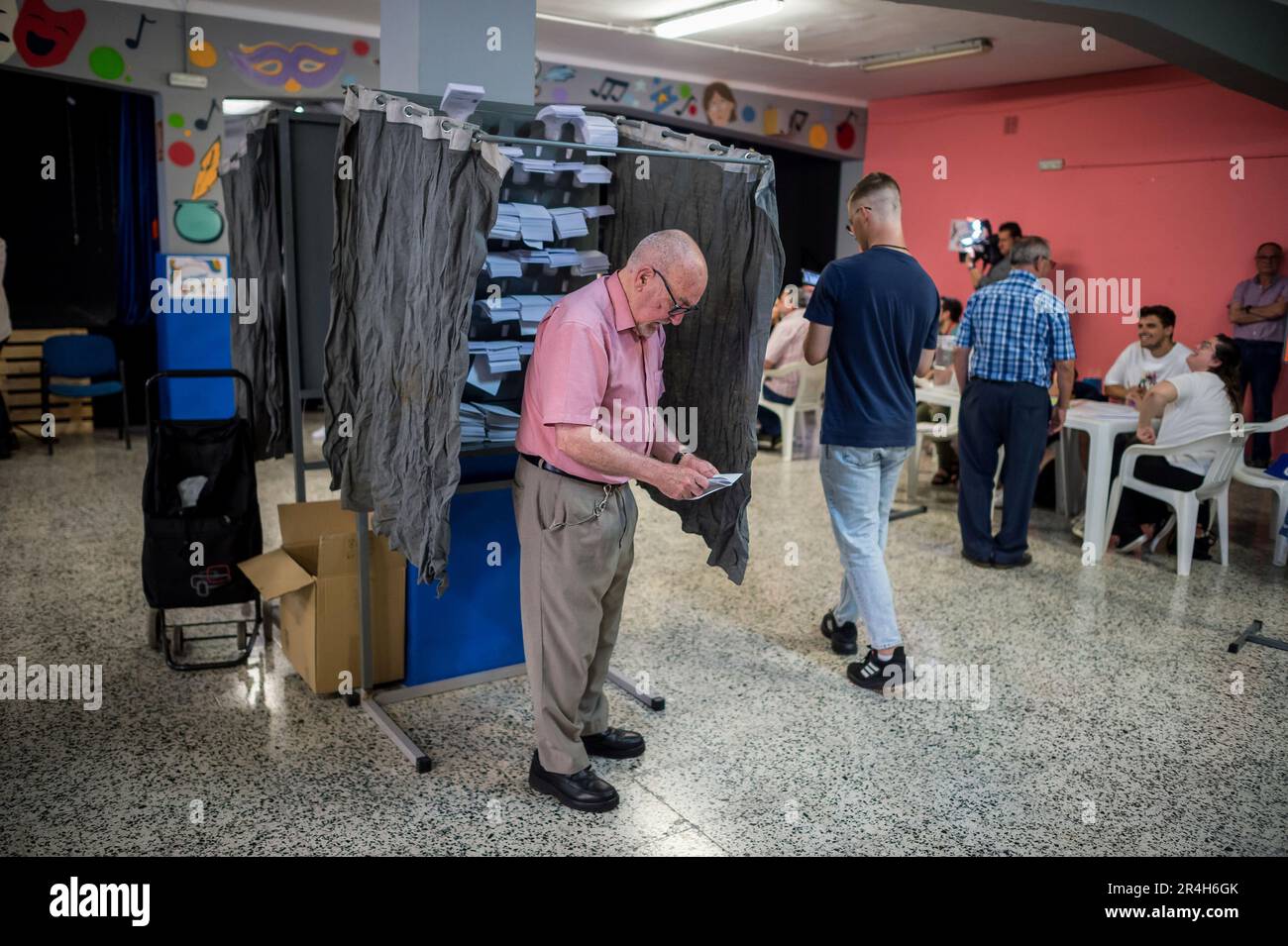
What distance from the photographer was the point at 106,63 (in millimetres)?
7344

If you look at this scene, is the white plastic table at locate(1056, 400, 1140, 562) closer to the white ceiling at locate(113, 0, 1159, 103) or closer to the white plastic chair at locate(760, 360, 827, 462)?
the white plastic chair at locate(760, 360, 827, 462)

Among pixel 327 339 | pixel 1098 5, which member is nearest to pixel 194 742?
pixel 327 339

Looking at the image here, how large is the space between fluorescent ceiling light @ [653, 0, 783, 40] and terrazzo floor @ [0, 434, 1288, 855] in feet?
14.8

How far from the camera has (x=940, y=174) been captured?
419 inches

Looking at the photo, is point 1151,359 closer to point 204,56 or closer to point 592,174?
point 592,174

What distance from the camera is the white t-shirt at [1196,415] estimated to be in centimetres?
502

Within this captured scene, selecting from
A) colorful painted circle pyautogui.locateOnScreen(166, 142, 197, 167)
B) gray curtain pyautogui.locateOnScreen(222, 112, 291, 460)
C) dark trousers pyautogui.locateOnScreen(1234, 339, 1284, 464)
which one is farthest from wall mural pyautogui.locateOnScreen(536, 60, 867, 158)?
gray curtain pyautogui.locateOnScreen(222, 112, 291, 460)

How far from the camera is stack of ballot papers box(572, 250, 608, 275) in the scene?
3182 mm

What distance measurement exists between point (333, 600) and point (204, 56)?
6.03m

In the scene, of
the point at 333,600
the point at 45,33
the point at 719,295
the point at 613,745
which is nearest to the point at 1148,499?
the point at 719,295

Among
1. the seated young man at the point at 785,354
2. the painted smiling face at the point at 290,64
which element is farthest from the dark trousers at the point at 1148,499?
the painted smiling face at the point at 290,64

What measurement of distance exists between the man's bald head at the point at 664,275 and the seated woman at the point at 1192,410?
3552mm

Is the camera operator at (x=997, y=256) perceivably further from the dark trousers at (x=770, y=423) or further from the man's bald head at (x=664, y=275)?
the man's bald head at (x=664, y=275)
